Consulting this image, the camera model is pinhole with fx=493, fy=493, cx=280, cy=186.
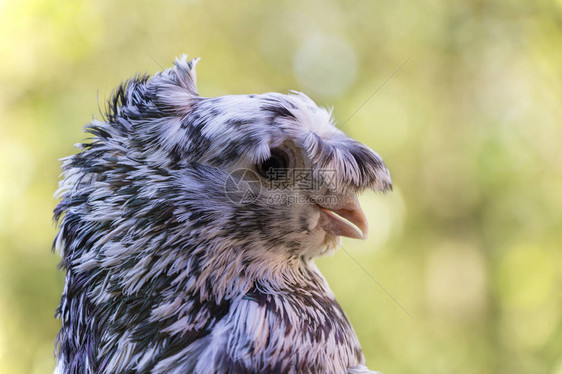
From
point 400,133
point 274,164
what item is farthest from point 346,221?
point 400,133

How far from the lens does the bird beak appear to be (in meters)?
0.71

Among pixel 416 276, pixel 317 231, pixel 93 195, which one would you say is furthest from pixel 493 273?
pixel 93 195

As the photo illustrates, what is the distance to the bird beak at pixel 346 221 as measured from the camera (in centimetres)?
71

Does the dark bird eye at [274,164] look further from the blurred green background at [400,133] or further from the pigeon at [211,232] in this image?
the blurred green background at [400,133]

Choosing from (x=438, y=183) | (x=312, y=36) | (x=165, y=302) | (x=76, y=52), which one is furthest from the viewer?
(x=438, y=183)

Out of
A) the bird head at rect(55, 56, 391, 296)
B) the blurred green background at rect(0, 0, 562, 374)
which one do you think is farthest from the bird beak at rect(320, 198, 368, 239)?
the blurred green background at rect(0, 0, 562, 374)

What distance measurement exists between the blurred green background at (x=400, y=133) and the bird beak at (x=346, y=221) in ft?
4.88

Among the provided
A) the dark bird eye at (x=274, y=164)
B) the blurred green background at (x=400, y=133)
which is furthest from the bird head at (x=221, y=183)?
the blurred green background at (x=400, y=133)

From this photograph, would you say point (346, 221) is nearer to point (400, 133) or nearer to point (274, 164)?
point (274, 164)

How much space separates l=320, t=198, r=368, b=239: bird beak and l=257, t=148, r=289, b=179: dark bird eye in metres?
0.09

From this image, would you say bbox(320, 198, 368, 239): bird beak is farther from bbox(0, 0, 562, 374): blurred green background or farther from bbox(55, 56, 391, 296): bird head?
bbox(0, 0, 562, 374): blurred green background

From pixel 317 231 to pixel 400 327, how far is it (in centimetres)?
212

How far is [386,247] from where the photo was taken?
8.59 feet

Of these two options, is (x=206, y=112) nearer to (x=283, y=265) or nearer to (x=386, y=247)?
(x=283, y=265)
